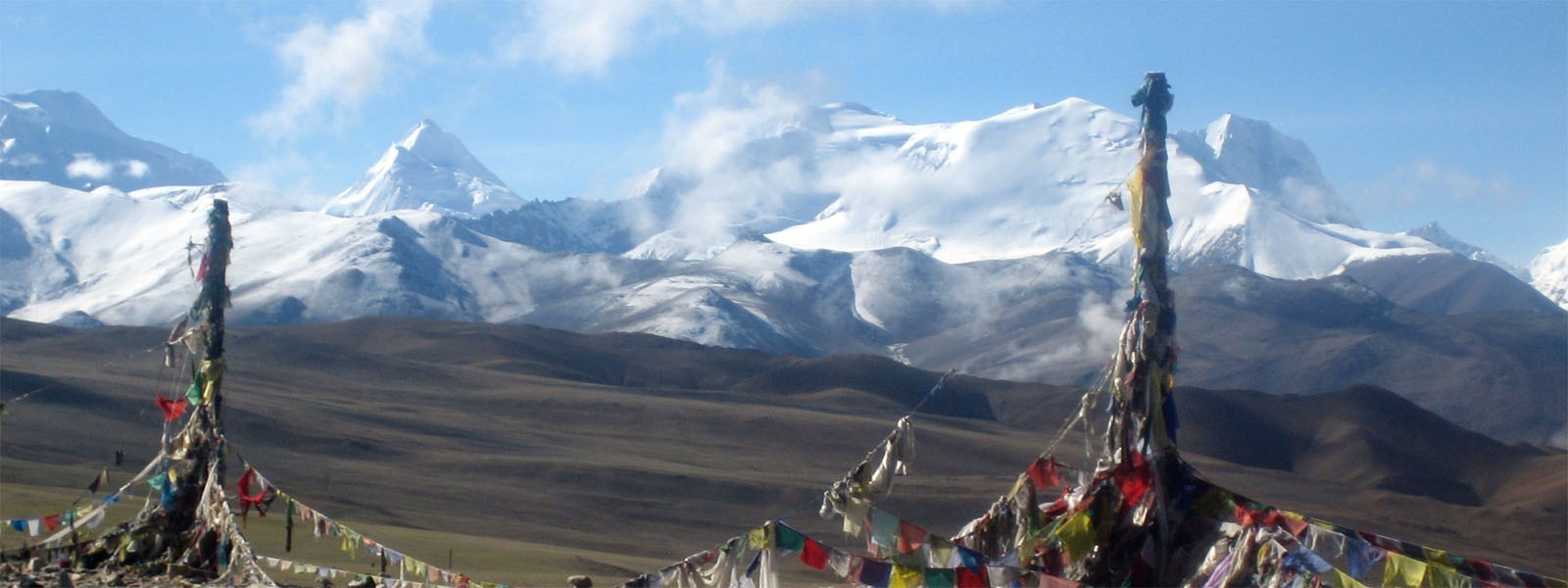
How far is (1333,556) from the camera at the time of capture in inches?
494

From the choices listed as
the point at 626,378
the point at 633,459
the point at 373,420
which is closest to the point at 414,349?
the point at 626,378

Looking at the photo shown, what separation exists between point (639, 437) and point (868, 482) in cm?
7535

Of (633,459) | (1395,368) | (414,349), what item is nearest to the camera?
(633,459)

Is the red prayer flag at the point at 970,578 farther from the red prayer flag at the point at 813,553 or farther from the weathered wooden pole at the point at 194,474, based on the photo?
the weathered wooden pole at the point at 194,474

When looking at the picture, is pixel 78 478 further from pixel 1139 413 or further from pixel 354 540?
pixel 1139 413

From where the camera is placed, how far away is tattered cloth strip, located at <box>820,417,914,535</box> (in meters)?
12.1

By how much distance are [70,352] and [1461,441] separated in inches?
3848

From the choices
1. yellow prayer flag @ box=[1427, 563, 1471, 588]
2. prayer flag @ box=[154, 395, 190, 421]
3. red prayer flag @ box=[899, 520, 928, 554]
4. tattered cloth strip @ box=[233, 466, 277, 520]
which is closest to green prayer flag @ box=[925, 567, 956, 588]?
red prayer flag @ box=[899, 520, 928, 554]

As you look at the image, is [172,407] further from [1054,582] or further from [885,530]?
[1054,582]

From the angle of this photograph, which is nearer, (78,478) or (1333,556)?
(1333,556)

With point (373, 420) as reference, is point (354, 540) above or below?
below

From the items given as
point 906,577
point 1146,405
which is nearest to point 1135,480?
point 1146,405

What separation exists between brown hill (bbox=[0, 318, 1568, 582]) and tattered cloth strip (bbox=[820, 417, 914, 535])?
1708 centimetres

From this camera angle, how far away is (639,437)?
8681cm
